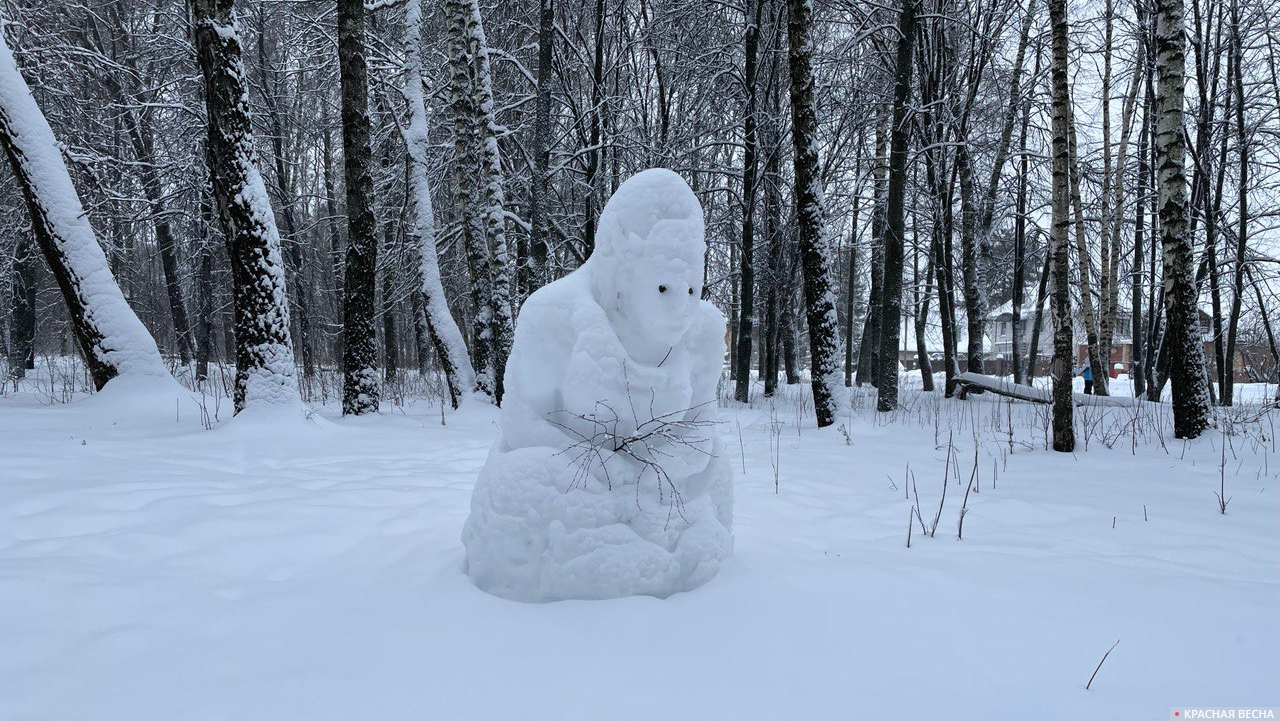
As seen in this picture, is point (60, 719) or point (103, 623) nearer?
point (60, 719)

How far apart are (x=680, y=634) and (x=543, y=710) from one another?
0.54 m

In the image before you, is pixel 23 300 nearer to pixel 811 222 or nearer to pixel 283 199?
pixel 283 199

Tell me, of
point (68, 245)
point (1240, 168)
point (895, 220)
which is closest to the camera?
point (68, 245)

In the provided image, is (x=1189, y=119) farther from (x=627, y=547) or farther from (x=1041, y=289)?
(x=627, y=547)

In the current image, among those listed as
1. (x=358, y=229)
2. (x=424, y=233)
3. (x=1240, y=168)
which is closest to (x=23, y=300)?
(x=424, y=233)

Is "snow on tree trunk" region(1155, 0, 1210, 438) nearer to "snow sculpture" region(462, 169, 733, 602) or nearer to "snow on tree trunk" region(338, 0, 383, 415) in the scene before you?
"snow sculpture" region(462, 169, 733, 602)

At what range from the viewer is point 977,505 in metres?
3.64

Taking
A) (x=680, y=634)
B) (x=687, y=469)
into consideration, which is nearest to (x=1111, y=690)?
(x=680, y=634)

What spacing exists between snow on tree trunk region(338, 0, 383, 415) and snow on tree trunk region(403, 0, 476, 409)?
3.16 feet

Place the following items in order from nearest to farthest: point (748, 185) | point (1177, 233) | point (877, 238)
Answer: point (1177, 233), point (748, 185), point (877, 238)

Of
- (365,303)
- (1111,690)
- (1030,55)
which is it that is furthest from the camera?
(1030,55)

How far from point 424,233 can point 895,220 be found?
6482 millimetres

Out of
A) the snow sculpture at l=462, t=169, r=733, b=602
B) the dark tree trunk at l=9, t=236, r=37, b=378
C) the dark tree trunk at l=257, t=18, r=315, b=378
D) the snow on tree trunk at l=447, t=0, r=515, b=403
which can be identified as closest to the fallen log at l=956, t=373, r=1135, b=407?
the snow sculpture at l=462, t=169, r=733, b=602

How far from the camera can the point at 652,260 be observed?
2.11 meters
